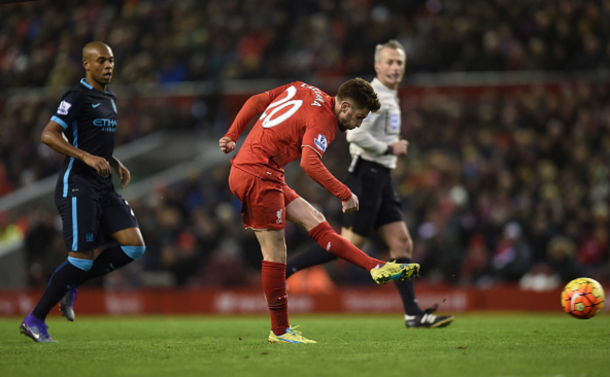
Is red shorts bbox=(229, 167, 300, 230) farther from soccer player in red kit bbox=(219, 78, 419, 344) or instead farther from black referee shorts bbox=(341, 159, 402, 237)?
black referee shorts bbox=(341, 159, 402, 237)

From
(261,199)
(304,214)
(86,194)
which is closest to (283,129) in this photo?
Result: (261,199)

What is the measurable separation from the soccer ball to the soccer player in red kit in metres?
2.18

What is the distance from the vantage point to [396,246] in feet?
26.1

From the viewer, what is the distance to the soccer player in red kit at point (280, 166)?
19.8ft

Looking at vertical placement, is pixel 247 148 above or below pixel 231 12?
below

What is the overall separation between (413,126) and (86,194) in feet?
32.3

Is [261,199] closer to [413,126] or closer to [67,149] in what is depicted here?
[67,149]

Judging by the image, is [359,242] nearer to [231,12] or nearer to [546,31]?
[546,31]

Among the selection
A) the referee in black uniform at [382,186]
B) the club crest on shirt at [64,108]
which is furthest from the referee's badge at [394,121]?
the club crest on shirt at [64,108]

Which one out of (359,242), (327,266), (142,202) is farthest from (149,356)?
(142,202)

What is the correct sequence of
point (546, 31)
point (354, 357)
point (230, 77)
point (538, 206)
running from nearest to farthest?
1. point (354, 357)
2. point (538, 206)
3. point (546, 31)
4. point (230, 77)

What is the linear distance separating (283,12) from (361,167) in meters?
11.7

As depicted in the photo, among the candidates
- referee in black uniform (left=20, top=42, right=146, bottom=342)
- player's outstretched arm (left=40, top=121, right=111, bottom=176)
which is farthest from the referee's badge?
player's outstretched arm (left=40, top=121, right=111, bottom=176)

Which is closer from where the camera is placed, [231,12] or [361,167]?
[361,167]
